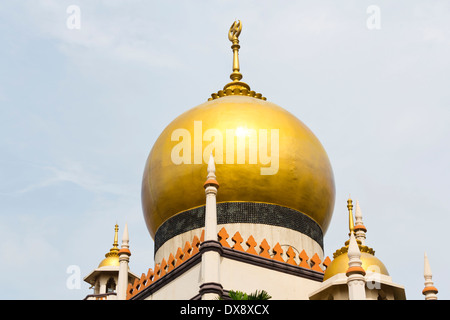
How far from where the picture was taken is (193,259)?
67.1 feet

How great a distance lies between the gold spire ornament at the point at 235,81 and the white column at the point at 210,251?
17.8ft

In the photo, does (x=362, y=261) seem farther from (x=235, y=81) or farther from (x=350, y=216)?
(x=235, y=81)

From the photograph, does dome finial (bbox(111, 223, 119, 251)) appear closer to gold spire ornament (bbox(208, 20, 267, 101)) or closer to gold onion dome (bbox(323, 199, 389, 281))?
gold spire ornament (bbox(208, 20, 267, 101))

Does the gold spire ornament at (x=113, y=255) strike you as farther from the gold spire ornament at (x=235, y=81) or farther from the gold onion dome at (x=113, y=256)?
the gold spire ornament at (x=235, y=81)

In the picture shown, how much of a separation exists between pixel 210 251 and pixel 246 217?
108 inches

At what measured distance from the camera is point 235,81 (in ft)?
86.8

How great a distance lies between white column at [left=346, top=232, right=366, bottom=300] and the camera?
18509 mm

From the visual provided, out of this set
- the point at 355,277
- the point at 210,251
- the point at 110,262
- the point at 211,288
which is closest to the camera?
the point at 355,277

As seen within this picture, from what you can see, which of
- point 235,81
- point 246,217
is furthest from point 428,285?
point 235,81

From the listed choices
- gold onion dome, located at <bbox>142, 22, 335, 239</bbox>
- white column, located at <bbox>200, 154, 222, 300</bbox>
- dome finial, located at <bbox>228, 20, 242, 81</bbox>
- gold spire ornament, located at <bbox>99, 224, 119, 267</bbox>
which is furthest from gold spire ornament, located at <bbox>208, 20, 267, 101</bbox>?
gold spire ornament, located at <bbox>99, 224, 119, 267</bbox>

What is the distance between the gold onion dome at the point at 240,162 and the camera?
22.6m

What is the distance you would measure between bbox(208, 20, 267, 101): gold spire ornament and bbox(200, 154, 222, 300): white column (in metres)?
5.44
